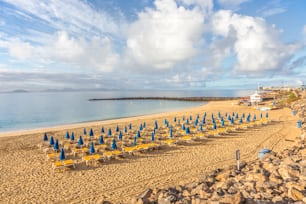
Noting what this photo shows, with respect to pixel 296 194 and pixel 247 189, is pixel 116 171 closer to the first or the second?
pixel 247 189

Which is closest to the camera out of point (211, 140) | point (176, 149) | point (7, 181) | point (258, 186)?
point (258, 186)

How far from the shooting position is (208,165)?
9023mm

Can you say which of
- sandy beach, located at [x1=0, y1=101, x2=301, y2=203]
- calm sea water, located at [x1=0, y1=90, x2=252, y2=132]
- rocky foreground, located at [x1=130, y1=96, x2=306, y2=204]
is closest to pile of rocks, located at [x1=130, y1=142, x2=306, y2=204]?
rocky foreground, located at [x1=130, y1=96, x2=306, y2=204]

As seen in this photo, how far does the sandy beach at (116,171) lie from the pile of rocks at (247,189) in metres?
1.96

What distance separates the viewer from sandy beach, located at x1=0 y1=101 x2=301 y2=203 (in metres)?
6.89

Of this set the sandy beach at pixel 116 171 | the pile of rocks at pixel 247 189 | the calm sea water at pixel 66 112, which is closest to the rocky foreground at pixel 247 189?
the pile of rocks at pixel 247 189

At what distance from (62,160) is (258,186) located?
7881 mm

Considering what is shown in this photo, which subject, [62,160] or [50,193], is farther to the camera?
[62,160]

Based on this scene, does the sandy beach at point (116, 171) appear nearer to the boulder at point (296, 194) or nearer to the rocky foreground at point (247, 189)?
the rocky foreground at point (247, 189)

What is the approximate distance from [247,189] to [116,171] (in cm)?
548

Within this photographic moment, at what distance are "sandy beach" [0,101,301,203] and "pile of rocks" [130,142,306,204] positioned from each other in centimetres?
196

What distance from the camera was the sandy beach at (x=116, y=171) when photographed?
6887 mm

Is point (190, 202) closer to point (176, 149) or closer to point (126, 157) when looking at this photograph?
point (126, 157)

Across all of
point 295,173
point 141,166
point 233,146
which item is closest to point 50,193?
point 141,166
